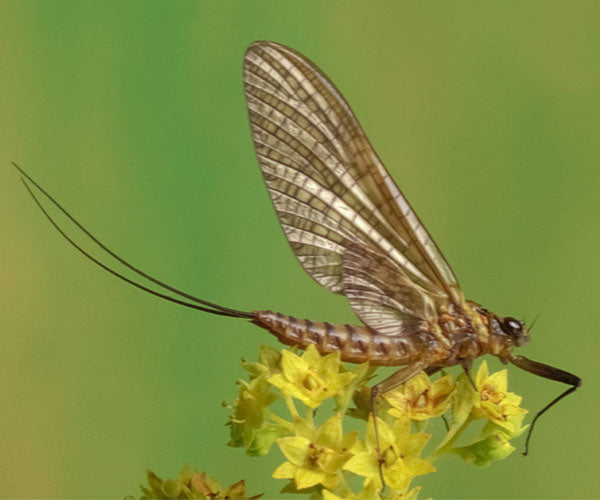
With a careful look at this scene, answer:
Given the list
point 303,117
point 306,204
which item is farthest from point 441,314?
point 303,117

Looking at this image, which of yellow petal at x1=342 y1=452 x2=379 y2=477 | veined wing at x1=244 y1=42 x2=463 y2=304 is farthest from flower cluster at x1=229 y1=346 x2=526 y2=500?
veined wing at x1=244 y1=42 x2=463 y2=304

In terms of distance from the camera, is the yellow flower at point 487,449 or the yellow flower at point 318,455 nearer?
the yellow flower at point 318,455

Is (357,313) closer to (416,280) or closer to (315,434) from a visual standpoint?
(416,280)

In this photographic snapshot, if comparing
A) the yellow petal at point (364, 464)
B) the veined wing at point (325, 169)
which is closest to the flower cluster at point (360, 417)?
the yellow petal at point (364, 464)

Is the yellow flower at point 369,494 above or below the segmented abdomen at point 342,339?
below

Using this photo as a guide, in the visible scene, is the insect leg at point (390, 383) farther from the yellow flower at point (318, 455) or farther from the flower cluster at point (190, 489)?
the flower cluster at point (190, 489)

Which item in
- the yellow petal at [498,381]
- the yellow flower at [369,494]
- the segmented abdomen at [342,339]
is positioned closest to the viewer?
the yellow flower at [369,494]

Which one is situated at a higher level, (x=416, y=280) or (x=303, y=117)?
(x=303, y=117)
